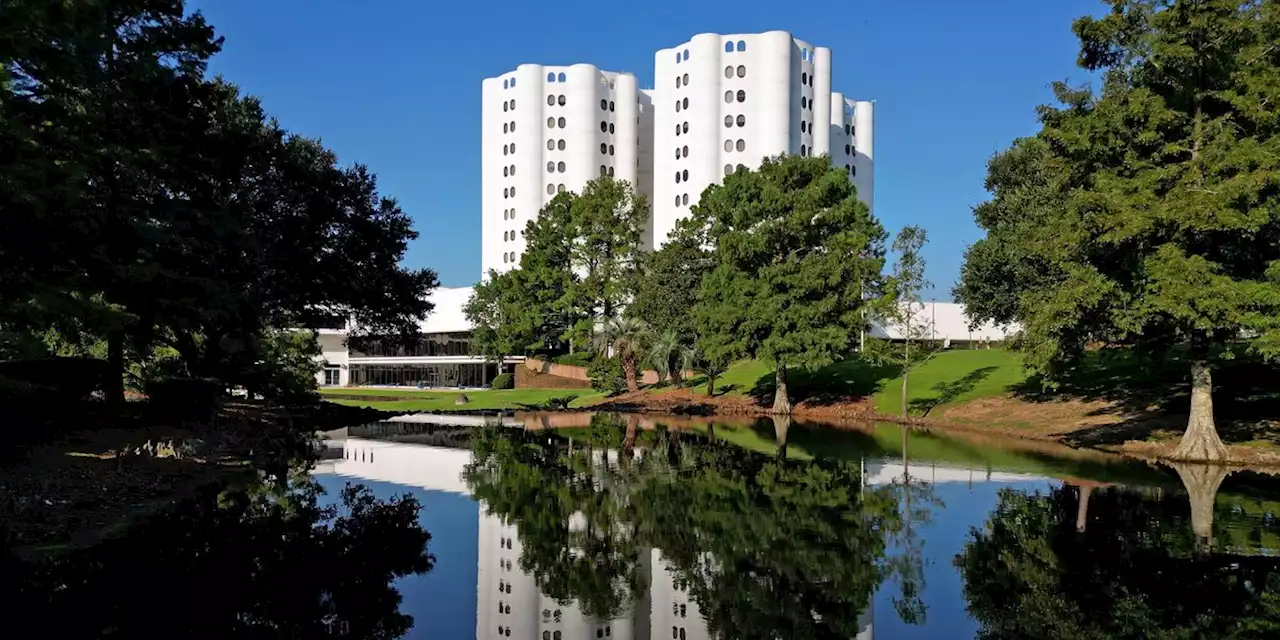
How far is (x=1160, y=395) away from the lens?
33312 millimetres

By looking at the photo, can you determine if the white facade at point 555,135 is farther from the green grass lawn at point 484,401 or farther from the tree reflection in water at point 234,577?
the tree reflection in water at point 234,577

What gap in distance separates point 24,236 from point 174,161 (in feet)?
23.1

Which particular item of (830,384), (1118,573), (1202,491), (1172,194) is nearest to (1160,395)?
(1172,194)

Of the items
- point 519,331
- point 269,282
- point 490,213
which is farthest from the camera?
point 490,213

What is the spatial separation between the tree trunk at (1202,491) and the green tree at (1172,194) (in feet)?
5.10

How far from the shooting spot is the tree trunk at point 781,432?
2700cm

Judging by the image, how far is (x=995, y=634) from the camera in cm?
922

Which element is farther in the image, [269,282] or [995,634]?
[269,282]

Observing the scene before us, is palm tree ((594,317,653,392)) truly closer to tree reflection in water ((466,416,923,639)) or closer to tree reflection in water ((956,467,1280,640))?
tree reflection in water ((466,416,923,639))

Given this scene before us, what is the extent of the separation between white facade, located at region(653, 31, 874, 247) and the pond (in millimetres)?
80025

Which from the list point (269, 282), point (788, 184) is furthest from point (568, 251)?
point (269, 282)

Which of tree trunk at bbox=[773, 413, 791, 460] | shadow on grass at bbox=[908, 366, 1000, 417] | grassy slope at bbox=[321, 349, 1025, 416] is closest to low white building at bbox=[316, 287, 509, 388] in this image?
grassy slope at bbox=[321, 349, 1025, 416]

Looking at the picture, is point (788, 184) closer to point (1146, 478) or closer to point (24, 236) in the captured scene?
point (1146, 478)

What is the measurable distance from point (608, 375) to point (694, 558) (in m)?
46.3
